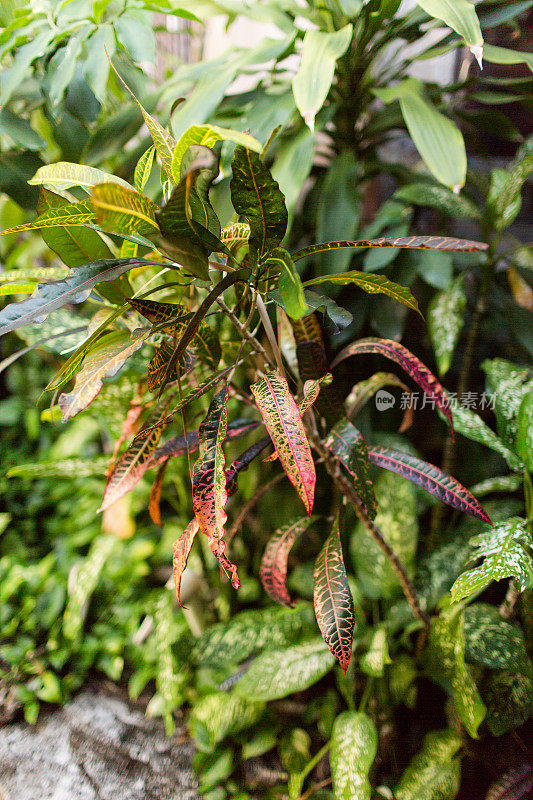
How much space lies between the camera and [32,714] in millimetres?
1052

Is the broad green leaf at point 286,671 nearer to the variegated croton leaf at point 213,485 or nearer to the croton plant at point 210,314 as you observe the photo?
the croton plant at point 210,314

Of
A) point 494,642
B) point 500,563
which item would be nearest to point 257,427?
point 500,563

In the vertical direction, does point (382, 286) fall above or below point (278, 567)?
above

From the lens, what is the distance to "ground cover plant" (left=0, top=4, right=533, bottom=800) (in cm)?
52

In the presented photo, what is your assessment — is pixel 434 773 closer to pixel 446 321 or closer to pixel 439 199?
pixel 446 321

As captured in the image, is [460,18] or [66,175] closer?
[66,175]

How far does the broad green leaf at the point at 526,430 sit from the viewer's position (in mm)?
771

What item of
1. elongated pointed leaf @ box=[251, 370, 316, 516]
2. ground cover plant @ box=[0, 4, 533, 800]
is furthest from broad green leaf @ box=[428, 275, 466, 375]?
elongated pointed leaf @ box=[251, 370, 316, 516]

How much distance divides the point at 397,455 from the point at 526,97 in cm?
84

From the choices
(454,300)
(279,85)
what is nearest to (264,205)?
(454,300)

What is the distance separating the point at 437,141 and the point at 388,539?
747mm

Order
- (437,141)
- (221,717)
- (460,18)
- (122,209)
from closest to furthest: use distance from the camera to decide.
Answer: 1. (122,209)
2. (460,18)
3. (437,141)
4. (221,717)

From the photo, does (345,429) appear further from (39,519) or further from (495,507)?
(39,519)

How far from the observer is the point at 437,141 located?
2.51ft
